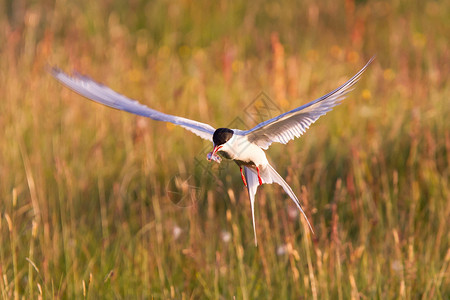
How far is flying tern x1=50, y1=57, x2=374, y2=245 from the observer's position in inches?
36.3

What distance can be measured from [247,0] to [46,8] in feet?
6.82

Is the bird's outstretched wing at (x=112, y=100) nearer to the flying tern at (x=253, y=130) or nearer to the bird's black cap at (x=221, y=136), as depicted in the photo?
the flying tern at (x=253, y=130)

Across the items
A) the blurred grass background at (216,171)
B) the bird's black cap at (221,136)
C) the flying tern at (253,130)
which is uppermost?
the blurred grass background at (216,171)

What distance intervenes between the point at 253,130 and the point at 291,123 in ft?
0.27

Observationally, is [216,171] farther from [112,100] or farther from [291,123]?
[112,100]

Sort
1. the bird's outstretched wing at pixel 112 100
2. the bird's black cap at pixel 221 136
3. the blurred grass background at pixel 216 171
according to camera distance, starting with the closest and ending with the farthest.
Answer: the bird's black cap at pixel 221 136
the bird's outstretched wing at pixel 112 100
the blurred grass background at pixel 216 171

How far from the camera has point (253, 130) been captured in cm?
94

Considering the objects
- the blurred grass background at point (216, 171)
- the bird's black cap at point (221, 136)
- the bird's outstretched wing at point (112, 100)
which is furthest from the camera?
the blurred grass background at point (216, 171)

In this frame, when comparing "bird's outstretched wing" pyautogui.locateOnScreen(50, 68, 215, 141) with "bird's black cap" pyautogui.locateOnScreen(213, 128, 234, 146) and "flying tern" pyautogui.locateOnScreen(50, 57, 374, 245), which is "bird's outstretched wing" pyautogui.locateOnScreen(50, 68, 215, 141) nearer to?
"flying tern" pyautogui.locateOnScreen(50, 57, 374, 245)

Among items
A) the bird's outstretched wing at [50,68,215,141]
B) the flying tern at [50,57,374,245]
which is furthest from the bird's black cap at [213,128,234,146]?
the bird's outstretched wing at [50,68,215,141]

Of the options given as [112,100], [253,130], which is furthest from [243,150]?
[112,100]

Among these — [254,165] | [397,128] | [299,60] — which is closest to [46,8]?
[299,60]

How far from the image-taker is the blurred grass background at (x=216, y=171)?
91.9 inches

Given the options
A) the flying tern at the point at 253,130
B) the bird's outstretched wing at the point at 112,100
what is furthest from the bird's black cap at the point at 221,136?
the bird's outstretched wing at the point at 112,100
